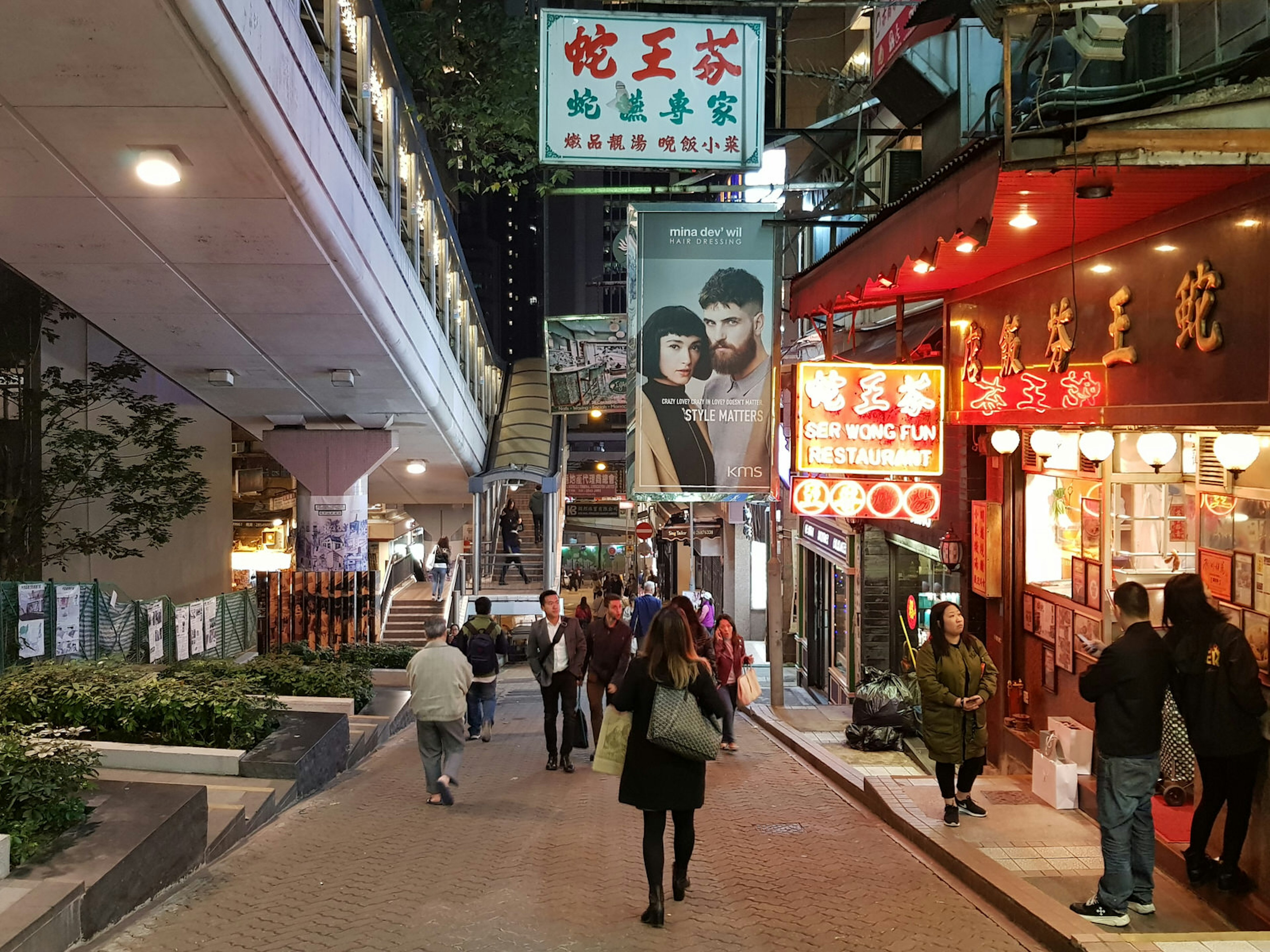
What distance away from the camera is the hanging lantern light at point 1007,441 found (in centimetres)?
877

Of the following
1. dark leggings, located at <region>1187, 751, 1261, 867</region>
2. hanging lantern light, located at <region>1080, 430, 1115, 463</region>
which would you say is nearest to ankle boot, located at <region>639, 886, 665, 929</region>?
dark leggings, located at <region>1187, 751, 1261, 867</region>

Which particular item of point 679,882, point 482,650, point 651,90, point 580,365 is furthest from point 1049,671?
point 580,365

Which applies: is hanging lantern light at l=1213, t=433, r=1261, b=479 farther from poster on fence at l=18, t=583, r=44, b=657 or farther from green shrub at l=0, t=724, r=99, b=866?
poster on fence at l=18, t=583, r=44, b=657

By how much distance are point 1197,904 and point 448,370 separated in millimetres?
14064

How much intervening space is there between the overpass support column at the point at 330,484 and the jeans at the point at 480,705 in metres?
6.89

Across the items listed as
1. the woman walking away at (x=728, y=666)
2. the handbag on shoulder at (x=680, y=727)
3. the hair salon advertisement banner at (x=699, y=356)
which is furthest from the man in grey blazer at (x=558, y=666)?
the handbag on shoulder at (x=680, y=727)

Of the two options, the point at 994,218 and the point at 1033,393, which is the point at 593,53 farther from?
the point at 1033,393

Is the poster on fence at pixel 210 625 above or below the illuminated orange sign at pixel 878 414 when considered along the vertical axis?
below

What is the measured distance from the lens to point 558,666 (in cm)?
959

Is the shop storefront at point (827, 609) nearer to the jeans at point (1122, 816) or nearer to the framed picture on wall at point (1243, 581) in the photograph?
the framed picture on wall at point (1243, 581)

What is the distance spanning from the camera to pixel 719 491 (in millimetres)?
11344

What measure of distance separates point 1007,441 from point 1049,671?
193cm

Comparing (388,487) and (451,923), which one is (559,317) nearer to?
(388,487)

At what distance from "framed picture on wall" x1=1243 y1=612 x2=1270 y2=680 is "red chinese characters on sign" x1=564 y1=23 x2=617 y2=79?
6860mm
